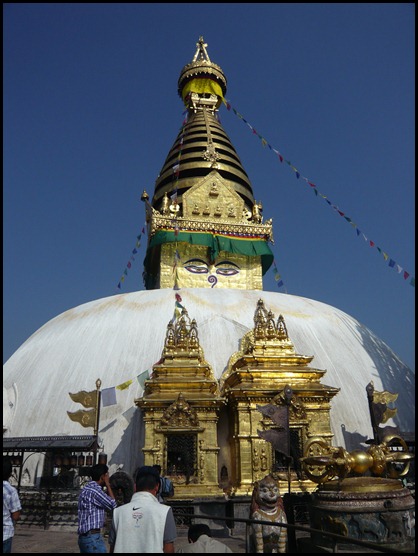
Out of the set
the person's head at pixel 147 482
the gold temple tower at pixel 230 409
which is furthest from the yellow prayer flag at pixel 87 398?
the person's head at pixel 147 482

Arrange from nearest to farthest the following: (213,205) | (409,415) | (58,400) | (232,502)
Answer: (232,502) → (58,400) → (409,415) → (213,205)

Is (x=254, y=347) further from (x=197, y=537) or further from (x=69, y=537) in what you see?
(x=197, y=537)

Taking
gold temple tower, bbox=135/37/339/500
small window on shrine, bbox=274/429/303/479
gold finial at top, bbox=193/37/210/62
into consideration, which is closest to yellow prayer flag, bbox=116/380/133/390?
gold temple tower, bbox=135/37/339/500

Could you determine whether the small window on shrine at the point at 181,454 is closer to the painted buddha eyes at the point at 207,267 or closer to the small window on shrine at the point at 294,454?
the small window on shrine at the point at 294,454

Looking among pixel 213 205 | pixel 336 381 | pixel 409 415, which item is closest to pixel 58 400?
pixel 336 381

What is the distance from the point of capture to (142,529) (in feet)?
10.6

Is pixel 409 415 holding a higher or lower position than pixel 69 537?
higher

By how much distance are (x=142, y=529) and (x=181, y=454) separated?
8.61 metres

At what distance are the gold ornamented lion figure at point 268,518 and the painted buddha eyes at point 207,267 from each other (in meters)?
16.7

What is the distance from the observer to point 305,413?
11.7 meters

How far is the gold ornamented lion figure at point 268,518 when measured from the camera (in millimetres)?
6160

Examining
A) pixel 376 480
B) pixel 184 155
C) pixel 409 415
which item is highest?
pixel 184 155

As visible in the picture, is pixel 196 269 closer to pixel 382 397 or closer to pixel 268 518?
pixel 382 397

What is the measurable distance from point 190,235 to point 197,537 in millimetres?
19136
